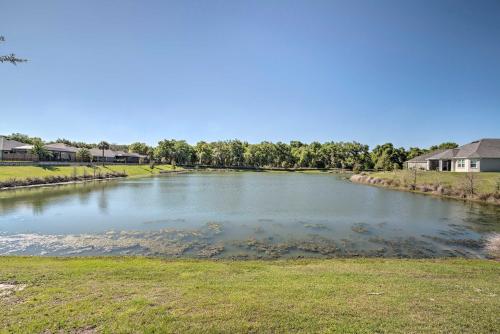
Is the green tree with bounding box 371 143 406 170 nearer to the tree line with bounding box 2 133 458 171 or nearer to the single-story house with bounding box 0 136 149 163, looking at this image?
the tree line with bounding box 2 133 458 171

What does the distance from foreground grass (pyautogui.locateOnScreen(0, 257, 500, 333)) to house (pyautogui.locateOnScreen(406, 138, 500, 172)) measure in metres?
42.6

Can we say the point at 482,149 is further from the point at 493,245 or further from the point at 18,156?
the point at 18,156

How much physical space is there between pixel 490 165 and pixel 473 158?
234cm

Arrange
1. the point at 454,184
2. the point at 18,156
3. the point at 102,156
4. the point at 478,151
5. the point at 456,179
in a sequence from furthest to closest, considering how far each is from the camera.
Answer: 1. the point at 102,156
2. the point at 18,156
3. the point at 478,151
4. the point at 456,179
5. the point at 454,184

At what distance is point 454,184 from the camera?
38750mm

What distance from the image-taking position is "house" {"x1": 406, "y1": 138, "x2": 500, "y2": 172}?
44.1m

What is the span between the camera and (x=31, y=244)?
15023 millimetres

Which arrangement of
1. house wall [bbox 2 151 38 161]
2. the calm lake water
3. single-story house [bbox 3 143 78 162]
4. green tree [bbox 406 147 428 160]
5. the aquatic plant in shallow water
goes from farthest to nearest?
green tree [bbox 406 147 428 160] < single-story house [bbox 3 143 78 162] < house wall [bbox 2 151 38 161] < the calm lake water < the aquatic plant in shallow water

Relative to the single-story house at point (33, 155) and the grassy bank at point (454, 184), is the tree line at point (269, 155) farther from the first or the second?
the grassy bank at point (454, 184)

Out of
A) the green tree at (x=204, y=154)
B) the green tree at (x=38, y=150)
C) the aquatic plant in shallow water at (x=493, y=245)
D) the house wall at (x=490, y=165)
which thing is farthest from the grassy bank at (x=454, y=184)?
the green tree at (x=204, y=154)

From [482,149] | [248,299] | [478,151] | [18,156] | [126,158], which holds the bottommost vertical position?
[248,299]

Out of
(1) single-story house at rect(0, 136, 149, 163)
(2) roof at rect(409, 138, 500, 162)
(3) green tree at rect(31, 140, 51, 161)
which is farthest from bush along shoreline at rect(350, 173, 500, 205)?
(1) single-story house at rect(0, 136, 149, 163)

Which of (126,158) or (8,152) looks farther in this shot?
(126,158)

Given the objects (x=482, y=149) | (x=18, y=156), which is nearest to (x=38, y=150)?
(x=18, y=156)
